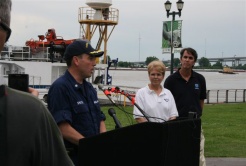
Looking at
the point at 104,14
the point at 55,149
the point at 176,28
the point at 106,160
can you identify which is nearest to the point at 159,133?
the point at 106,160

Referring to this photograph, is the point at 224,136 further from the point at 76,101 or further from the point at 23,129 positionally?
the point at 23,129

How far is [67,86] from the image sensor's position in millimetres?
4367

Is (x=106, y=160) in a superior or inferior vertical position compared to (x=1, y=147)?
inferior

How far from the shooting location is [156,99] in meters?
5.82

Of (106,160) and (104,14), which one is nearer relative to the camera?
(106,160)

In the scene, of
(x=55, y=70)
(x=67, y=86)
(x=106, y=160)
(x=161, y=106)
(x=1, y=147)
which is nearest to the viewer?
(x=1, y=147)

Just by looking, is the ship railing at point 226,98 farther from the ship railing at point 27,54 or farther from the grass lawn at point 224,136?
the grass lawn at point 224,136

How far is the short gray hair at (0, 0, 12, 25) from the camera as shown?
1629 mm

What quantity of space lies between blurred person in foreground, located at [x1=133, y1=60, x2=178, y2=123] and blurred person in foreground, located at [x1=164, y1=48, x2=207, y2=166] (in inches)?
24.3

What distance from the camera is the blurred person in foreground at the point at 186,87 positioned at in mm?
6520

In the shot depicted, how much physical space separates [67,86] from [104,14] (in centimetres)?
3711

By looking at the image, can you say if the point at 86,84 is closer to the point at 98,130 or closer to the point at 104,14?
the point at 98,130

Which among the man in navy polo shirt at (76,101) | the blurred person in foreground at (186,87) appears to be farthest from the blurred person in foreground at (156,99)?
the man in navy polo shirt at (76,101)

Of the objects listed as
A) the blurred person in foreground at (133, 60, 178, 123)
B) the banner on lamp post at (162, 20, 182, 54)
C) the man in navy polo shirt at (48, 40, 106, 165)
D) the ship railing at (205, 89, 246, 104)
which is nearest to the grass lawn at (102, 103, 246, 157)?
the blurred person in foreground at (133, 60, 178, 123)
